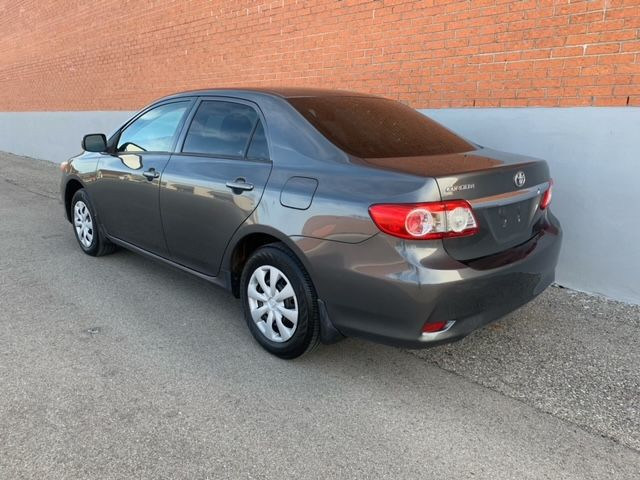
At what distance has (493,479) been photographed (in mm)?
2326

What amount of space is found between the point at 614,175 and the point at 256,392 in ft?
10.9

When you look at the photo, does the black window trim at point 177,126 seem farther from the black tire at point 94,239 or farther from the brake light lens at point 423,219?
the brake light lens at point 423,219

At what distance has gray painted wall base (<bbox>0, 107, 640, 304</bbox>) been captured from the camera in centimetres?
419

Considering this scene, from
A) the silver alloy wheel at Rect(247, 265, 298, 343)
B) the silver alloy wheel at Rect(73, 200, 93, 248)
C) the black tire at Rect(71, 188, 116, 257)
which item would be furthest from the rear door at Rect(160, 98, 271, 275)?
the silver alloy wheel at Rect(73, 200, 93, 248)

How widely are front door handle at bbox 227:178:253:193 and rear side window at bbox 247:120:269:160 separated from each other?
0.17 metres

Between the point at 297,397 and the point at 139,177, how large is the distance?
2386 millimetres

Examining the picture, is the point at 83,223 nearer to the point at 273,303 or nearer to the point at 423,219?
the point at 273,303

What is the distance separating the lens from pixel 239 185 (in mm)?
3361

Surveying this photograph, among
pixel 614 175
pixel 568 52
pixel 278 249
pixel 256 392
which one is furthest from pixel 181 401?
pixel 568 52

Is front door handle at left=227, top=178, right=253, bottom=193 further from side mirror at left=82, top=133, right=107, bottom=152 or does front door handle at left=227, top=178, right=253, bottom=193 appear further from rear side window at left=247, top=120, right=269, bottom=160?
side mirror at left=82, top=133, right=107, bottom=152

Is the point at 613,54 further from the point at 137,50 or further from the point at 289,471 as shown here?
the point at 137,50

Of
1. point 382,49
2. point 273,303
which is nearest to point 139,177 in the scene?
point 273,303

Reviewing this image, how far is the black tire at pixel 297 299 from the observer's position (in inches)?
119

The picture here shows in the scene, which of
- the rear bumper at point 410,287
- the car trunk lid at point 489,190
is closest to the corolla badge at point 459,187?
the car trunk lid at point 489,190
